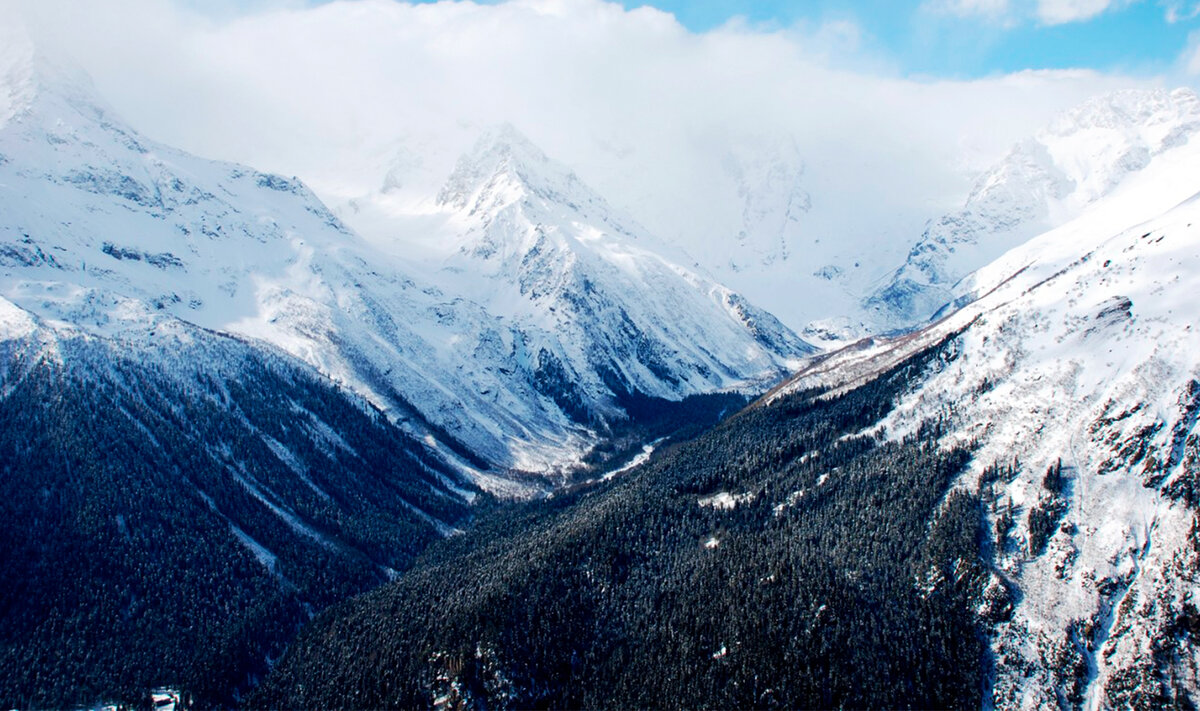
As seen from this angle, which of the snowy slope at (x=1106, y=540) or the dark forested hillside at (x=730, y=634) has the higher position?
the snowy slope at (x=1106, y=540)

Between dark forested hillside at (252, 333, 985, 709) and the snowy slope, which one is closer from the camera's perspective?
the snowy slope

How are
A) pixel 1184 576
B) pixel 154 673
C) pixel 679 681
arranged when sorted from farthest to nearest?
pixel 154 673
pixel 679 681
pixel 1184 576

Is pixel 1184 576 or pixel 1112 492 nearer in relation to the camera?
pixel 1184 576

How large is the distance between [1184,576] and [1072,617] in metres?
19.1

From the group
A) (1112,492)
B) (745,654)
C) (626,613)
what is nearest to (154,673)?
(626,613)

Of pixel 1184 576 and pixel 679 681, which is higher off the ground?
pixel 1184 576

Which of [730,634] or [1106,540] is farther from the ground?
[1106,540]

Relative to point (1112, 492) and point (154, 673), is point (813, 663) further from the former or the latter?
point (154, 673)

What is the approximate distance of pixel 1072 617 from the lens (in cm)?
15675

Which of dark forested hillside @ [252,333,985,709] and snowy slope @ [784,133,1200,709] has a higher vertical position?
snowy slope @ [784,133,1200,709]

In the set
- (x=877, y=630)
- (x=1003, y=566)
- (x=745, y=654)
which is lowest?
(x=745, y=654)

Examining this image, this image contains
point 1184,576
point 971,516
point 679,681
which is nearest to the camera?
point 1184,576

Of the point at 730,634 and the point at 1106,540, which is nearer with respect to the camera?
the point at 1106,540

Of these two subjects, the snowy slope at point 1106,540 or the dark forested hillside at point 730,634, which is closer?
the snowy slope at point 1106,540
